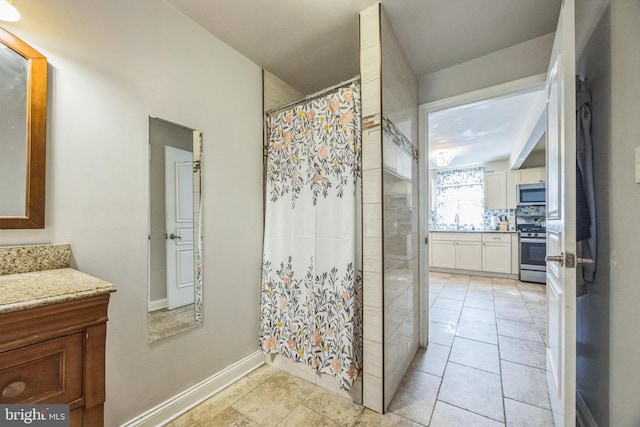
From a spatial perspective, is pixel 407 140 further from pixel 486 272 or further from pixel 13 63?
pixel 486 272

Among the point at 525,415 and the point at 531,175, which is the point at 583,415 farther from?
the point at 531,175

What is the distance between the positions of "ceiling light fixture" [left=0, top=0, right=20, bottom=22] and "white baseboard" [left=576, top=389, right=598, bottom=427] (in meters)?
3.09

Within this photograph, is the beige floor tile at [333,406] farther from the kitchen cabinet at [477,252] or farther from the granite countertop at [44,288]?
the kitchen cabinet at [477,252]

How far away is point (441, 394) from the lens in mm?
1713

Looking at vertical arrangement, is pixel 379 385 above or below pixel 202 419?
above

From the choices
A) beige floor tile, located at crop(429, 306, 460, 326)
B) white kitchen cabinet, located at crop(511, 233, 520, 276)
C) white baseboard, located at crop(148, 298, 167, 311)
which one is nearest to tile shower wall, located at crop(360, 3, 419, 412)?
white baseboard, located at crop(148, 298, 167, 311)

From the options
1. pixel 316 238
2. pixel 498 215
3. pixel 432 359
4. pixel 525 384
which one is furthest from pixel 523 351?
pixel 498 215

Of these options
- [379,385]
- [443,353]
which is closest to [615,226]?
[379,385]

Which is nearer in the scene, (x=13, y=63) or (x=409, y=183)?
(x=13, y=63)

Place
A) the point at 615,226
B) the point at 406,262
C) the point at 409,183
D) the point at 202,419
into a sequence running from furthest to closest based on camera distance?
the point at 409,183, the point at 406,262, the point at 202,419, the point at 615,226

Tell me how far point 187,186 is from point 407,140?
163 cm

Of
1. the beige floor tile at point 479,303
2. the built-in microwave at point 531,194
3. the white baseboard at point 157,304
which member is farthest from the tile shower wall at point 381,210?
the built-in microwave at point 531,194

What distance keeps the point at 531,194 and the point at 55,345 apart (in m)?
6.40

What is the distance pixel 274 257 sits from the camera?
201 cm
